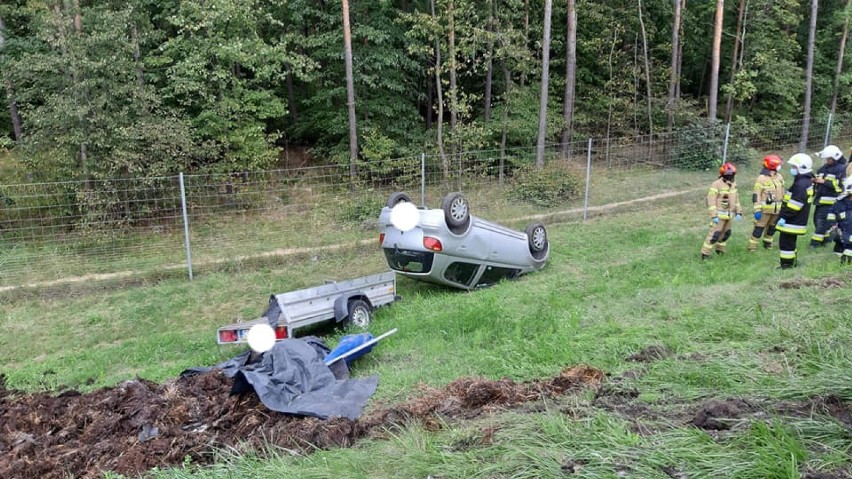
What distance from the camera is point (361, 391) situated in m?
5.24

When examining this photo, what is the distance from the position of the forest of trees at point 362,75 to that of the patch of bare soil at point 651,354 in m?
9.36

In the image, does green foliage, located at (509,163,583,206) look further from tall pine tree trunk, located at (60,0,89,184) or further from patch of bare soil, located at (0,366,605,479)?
patch of bare soil, located at (0,366,605,479)

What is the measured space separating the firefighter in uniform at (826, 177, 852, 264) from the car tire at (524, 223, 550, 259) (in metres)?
4.27

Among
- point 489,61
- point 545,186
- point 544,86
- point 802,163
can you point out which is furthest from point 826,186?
point 489,61

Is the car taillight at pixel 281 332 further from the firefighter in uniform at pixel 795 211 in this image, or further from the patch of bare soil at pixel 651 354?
the firefighter in uniform at pixel 795 211

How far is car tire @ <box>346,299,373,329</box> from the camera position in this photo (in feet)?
25.0

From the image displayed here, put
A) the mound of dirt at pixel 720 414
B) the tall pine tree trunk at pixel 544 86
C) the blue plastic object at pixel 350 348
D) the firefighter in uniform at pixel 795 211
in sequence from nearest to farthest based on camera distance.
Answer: the mound of dirt at pixel 720 414 → the blue plastic object at pixel 350 348 → the firefighter in uniform at pixel 795 211 → the tall pine tree trunk at pixel 544 86

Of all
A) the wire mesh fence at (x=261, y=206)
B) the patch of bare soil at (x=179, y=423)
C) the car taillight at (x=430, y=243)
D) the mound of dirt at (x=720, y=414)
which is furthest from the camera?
the wire mesh fence at (x=261, y=206)

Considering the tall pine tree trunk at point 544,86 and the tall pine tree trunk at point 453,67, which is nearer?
the tall pine tree trunk at point 453,67

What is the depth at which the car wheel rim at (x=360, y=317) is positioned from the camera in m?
7.68

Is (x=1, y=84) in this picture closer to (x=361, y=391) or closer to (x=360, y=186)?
(x=360, y=186)

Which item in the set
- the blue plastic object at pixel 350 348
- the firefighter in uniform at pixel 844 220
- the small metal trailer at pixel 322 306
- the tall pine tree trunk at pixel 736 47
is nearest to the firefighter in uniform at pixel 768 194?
the firefighter in uniform at pixel 844 220

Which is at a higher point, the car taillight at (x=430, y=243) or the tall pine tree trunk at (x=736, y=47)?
the tall pine tree trunk at (x=736, y=47)

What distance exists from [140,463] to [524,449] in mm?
2728
